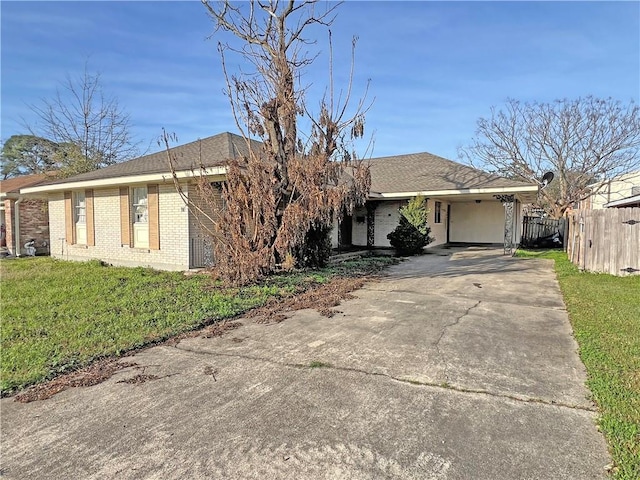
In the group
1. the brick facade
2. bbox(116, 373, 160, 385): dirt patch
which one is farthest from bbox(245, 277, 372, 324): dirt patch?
the brick facade

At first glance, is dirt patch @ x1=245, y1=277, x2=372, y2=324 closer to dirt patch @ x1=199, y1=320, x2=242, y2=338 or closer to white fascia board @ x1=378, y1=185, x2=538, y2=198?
dirt patch @ x1=199, y1=320, x2=242, y2=338

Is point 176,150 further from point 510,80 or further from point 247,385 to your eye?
point 510,80

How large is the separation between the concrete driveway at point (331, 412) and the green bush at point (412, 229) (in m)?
9.87

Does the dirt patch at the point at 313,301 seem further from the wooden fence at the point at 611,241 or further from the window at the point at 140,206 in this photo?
the wooden fence at the point at 611,241

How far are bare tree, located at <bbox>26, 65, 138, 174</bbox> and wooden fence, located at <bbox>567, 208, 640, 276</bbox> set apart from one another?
77.0 ft

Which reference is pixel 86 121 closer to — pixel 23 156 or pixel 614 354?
pixel 23 156

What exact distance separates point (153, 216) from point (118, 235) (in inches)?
73.0

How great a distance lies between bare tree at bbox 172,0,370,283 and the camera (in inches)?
316

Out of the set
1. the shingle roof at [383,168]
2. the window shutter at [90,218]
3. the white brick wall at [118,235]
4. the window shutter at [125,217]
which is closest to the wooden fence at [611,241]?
the shingle roof at [383,168]

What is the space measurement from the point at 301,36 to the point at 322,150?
9.58 feet

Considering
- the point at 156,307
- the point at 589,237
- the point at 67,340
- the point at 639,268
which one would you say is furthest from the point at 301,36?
the point at 639,268

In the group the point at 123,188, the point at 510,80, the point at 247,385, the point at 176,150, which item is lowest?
the point at 247,385

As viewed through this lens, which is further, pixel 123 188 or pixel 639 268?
pixel 123 188

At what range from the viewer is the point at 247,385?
3.63 meters
